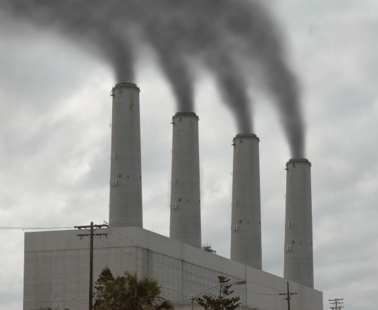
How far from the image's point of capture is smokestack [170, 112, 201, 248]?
88.4m

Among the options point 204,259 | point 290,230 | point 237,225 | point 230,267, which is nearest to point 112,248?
point 204,259

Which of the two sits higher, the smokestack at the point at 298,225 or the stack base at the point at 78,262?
the smokestack at the point at 298,225

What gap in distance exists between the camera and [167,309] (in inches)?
1620

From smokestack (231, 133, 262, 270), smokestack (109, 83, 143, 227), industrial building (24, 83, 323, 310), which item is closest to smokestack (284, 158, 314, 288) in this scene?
industrial building (24, 83, 323, 310)

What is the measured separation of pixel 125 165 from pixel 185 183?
11.9 m

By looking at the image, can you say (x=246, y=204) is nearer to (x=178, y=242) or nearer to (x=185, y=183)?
(x=185, y=183)

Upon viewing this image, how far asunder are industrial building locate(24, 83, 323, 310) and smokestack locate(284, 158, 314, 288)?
15cm

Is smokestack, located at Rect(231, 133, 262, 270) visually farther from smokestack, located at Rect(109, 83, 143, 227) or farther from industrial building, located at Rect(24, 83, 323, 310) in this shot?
smokestack, located at Rect(109, 83, 143, 227)

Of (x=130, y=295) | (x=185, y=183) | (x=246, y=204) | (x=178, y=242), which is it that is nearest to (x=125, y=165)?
(x=178, y=242)

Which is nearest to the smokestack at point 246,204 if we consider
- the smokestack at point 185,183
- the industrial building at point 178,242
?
the industrial building at point 178,242

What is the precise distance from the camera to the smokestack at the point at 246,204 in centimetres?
10050

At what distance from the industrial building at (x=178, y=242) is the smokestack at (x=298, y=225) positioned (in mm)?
152

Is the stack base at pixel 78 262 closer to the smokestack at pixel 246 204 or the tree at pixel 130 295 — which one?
the smokestack at pixel 246 204

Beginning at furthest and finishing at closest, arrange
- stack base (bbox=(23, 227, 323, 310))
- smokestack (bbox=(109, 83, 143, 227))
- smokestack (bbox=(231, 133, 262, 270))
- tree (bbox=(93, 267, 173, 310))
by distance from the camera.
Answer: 1. smokestack (bbox=(231, 133, 262, 270))
2. smokestack (bbox=(109, 83, 143, 227))
3. stack base (bbox=(23, 227, 323, 310))
4. tree (bbox=(93, 267, 173, 310))
